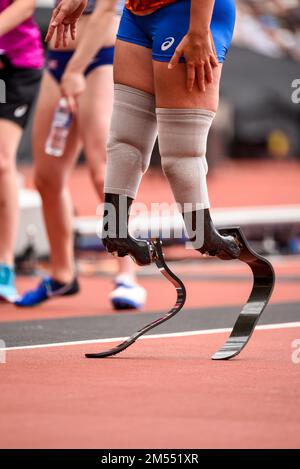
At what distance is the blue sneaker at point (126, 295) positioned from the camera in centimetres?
566

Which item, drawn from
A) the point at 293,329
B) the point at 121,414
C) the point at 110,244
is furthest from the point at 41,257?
the point at 121,414

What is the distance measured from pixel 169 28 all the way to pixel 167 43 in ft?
0.18

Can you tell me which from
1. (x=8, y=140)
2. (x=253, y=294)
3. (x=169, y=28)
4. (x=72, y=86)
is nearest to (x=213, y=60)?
(x=169, y=28)

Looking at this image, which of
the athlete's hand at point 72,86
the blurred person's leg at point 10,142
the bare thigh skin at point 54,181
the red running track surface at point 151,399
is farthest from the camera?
the blurred person's leg at point 10,142

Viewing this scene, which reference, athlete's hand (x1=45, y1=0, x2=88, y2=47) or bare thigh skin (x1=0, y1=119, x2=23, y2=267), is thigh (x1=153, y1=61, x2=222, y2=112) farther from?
bare thigh skin (x1=0, y1=119, x2=23, y2=267)

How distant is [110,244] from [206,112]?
1.84 feet

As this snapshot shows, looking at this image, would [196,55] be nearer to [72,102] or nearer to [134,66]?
[134,66]

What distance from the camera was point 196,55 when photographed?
146 inches

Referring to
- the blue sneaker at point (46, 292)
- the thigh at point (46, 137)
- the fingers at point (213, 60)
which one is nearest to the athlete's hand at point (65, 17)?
the fingers at point (213, 60)

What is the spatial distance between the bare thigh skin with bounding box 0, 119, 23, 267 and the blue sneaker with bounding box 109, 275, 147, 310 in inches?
27.8

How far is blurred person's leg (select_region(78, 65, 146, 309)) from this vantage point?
570 centimetres

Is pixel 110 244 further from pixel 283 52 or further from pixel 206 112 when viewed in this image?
pixel 283 52

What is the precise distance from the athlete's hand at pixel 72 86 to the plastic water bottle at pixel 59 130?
14 centimetres

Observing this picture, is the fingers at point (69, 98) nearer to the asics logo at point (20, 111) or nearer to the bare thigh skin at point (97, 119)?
the bare thigh skin at point (97, 119)
